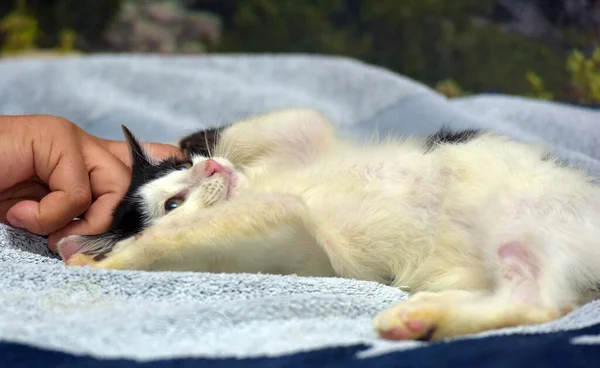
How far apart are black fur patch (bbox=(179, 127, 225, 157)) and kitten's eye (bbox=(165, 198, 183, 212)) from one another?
19 cm

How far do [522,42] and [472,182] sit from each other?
1.79m

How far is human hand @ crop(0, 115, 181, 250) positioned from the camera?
38.1 inches

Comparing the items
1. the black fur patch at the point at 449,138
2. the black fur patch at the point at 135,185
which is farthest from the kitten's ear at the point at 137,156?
the black fur patch at the point at 449,138

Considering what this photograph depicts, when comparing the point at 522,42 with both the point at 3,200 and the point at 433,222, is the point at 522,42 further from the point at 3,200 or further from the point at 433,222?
the point at 3,200

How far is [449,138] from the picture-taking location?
1.06 m

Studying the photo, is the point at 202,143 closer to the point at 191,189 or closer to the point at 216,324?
the point at 191,189

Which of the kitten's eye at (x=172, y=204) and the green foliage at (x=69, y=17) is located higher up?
the green foliage at (x=69, y=17)

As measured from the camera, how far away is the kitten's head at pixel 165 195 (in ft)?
3.23

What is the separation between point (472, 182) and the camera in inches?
36.3

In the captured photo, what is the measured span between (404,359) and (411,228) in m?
0.39

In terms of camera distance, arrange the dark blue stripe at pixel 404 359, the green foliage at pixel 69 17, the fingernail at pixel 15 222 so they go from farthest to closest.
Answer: the green foliage at pixel 69 17
the fingernail at pixel 15 222
the dark blue stripe at pixel 404 359

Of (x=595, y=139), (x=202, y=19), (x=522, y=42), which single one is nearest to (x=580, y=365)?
(x=595, y=139)

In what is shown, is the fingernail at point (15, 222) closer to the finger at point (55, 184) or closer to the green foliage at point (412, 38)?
the finger at point (55, 184)

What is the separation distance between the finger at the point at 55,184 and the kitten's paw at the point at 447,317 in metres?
0.55
